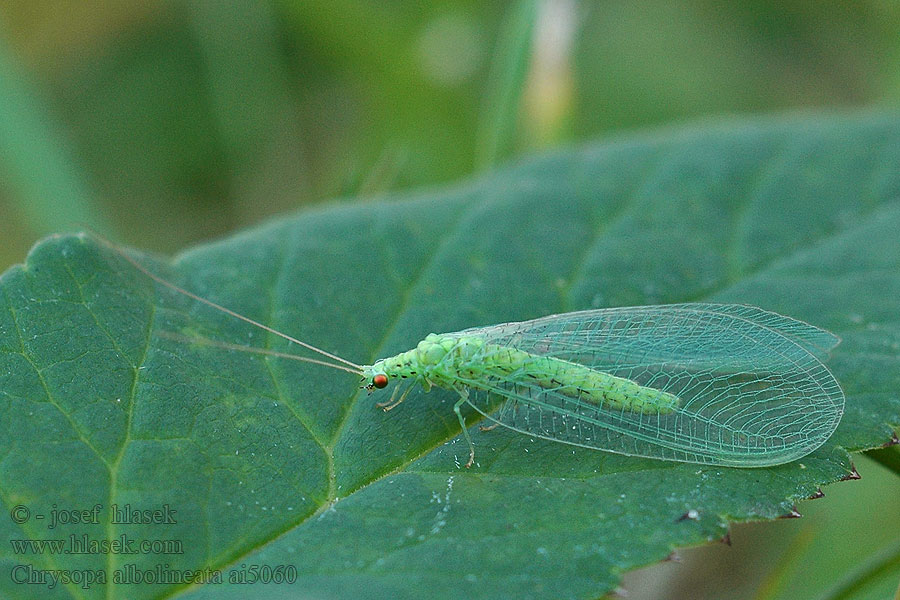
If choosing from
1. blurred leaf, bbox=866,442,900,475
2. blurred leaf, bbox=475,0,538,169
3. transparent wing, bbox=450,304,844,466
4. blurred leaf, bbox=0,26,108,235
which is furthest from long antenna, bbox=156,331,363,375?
blurred leaf, bbox=0,26,108,235

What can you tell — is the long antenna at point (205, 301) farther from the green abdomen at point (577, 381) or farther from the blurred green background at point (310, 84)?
the blurred green background at point (310, 84)

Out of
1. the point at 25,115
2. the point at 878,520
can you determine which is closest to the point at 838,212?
the point at 878,520

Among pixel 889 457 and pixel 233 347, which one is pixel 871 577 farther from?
pixel 233 347

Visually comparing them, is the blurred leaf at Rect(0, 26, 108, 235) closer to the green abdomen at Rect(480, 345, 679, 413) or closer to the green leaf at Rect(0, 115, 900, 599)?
the green leaf at Rect(0, 115, 900, 599)

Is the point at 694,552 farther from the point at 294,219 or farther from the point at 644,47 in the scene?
the point at 644,47

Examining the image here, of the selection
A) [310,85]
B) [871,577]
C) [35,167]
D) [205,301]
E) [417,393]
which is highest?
[310,85]

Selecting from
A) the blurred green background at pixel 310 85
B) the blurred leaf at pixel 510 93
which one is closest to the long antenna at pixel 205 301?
the blurred leaf at pixel 510 93

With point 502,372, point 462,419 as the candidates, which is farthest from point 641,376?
point 462,419
